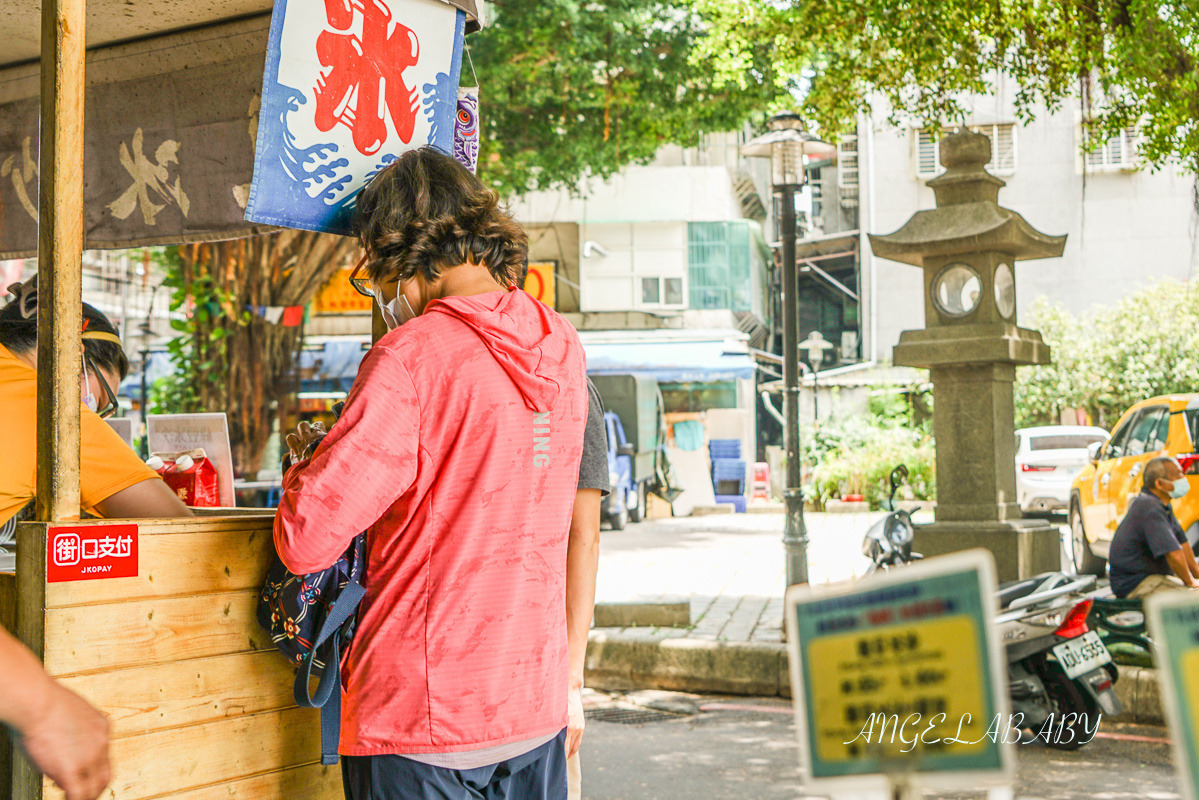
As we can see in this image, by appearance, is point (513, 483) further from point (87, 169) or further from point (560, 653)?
point (87, 169)

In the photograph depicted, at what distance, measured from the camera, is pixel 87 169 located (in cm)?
420

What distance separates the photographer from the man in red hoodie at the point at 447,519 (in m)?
1.84

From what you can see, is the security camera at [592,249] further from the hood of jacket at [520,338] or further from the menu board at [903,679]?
the menu board at [903,679]

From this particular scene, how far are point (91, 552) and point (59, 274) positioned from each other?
21.4 inches

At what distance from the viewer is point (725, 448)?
71.1ft

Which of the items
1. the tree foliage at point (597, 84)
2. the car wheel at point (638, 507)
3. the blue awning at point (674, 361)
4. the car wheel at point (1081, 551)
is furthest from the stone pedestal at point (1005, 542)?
the blue awning at point (674, 361)

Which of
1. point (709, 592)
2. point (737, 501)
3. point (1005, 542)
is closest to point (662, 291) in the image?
point (737, 501)

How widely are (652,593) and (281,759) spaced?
7.77 meters

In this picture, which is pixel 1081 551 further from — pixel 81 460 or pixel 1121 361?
pixel 1121 361

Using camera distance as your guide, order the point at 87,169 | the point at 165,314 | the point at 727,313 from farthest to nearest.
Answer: the point at 165,314 < the point at 727,313 < the point at 87,169

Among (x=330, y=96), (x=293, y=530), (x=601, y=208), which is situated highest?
(x=601, y=208)

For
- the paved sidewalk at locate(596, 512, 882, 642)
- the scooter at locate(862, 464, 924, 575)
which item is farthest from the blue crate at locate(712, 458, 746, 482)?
the scooter at locate(862, 464, 924, 575)

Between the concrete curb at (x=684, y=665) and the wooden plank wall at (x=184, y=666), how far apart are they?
15.7 ft

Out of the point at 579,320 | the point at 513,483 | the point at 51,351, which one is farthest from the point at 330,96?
the point at 579,320
